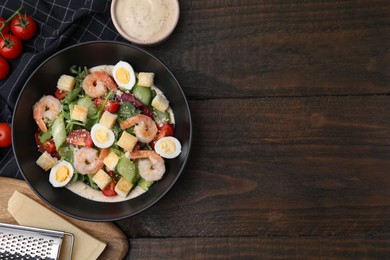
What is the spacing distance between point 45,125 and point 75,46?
338 millimetres

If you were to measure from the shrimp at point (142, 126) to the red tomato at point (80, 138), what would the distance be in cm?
14

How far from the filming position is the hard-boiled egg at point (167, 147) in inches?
76.4

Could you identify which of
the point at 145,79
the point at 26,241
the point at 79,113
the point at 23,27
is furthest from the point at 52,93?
the point at 26,241

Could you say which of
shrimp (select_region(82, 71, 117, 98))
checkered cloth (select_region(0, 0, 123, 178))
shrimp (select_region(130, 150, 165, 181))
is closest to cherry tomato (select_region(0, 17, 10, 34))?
checkered cloth (select_region(0, 0, 123, 178))

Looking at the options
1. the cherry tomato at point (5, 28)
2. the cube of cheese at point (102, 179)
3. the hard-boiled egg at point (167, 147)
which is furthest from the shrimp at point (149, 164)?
the cherry tomato at point (5, 28)

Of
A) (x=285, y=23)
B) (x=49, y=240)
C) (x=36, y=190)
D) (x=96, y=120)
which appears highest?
(x=285, y=23)

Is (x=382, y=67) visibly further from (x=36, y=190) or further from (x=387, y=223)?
(x=36, y=190)

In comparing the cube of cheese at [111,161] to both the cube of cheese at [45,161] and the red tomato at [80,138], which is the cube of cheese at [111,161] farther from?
the cube of cheese at [45,161]

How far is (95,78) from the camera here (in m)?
1.99

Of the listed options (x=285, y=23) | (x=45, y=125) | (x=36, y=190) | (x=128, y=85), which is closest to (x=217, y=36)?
(x=285, y=23)

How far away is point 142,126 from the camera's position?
1.93m

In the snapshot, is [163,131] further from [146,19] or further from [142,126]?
[146,19]

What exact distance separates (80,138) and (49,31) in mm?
489

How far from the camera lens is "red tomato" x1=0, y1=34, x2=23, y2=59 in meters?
2.02
